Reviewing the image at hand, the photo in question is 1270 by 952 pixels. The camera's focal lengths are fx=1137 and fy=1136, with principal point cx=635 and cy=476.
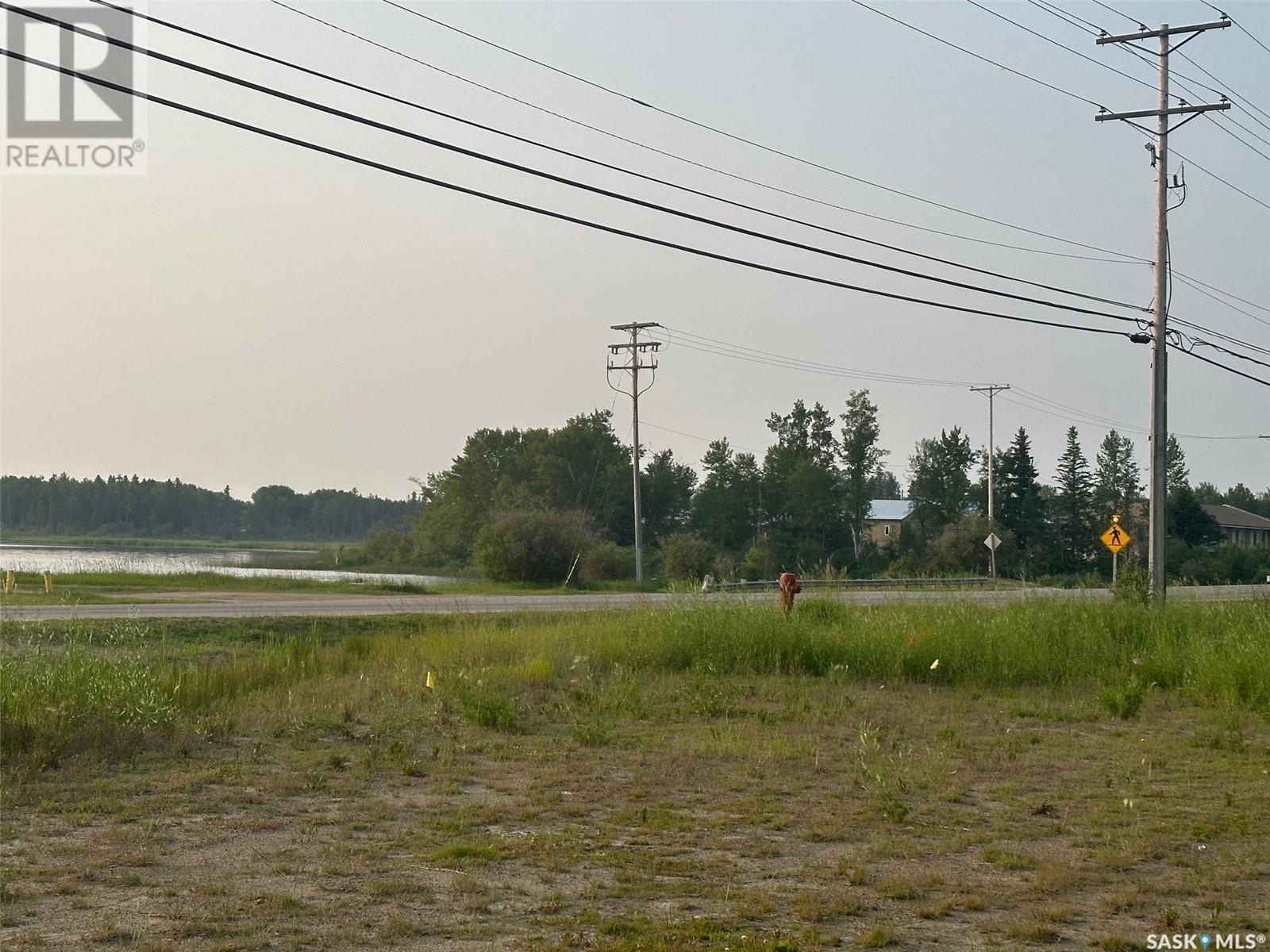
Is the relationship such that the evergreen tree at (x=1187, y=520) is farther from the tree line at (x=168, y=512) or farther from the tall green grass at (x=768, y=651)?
the tall green grass at (x=768, y=651)

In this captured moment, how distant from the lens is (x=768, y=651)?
622 inches

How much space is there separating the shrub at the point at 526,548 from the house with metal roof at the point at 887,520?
47474 millimetres

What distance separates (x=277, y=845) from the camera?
6.75 meters

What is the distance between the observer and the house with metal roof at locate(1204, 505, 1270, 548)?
10344cm

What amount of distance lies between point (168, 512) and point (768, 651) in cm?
9550

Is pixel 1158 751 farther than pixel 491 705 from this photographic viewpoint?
No

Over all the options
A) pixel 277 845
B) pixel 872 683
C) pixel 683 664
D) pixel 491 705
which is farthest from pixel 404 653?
pixel 277 845

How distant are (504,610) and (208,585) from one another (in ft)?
41.6

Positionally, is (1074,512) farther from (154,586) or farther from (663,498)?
(154,586)

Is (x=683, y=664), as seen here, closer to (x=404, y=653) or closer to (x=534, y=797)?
(x=404, y=653)

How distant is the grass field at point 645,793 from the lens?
217 inches

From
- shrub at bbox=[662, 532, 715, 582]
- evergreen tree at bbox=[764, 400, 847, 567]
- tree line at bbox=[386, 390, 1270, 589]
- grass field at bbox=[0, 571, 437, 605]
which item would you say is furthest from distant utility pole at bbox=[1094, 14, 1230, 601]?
evergreen tree at bbox=[764, 400, 847, 567]

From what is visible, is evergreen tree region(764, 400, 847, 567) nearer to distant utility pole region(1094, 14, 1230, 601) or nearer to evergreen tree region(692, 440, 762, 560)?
evergreen tree region(692, 440, 762, 560)

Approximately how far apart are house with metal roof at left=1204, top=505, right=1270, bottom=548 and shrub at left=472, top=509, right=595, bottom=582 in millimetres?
77920
